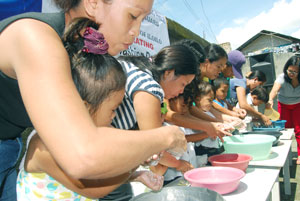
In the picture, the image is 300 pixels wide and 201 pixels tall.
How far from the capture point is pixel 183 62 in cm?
138

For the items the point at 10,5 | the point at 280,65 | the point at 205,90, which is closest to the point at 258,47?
the point at 280,65

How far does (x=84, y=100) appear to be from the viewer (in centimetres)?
69

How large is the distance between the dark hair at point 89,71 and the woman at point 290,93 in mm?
3448

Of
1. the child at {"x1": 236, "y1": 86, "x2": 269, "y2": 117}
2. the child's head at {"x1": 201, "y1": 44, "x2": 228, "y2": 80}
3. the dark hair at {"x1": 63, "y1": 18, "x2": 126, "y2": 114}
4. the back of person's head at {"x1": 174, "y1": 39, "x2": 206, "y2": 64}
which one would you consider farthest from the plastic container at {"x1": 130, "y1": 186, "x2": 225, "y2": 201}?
the child at {"x1": 236, "y1": 86, "x2": 269, "y2": 117}

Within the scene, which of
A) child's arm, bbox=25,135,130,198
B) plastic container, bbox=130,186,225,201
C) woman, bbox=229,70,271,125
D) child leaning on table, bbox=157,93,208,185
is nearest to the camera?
child's arm, bbox=25,135,130,198

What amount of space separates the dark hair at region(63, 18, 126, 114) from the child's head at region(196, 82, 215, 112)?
60.9 inches

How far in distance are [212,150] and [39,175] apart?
1551 millimetres

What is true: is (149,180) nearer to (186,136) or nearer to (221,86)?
(186,136)

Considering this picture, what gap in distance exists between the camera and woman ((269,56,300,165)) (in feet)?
12.1

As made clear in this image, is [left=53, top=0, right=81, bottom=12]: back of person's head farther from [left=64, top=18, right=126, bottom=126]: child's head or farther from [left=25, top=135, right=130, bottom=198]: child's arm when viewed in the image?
[left=25, top=135, right=130, bottom=198]: child's arm

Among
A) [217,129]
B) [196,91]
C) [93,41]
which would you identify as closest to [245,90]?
[196,91]

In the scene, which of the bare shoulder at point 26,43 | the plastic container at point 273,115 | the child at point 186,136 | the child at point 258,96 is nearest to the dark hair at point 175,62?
the child at point 186,136

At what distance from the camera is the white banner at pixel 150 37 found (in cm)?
232

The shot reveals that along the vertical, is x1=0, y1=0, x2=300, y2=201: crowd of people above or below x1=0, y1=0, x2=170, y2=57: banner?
below
